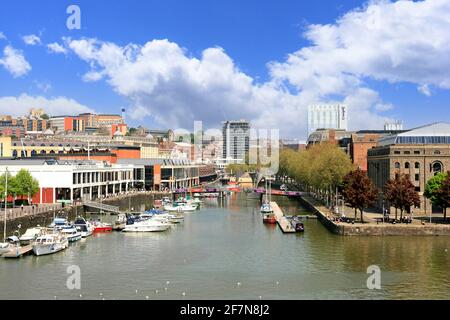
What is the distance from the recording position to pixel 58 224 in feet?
153

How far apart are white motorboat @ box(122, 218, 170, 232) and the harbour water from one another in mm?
1596

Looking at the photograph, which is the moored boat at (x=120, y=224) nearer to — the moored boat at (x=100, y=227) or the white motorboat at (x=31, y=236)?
the moored boat at (x=100, y=227)

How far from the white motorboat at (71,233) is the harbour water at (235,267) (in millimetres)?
769

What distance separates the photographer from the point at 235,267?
3192cm

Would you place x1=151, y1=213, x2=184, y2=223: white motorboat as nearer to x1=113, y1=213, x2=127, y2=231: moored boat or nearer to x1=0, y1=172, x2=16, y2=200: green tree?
x1=113, y1=213, x2=127, y2=231: moored boat

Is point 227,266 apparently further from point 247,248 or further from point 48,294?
point 48,294

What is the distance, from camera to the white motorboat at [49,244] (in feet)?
116

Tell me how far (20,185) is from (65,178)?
9.46 meters

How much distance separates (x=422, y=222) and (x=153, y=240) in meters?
23.0

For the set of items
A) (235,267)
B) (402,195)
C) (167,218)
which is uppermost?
(402,195)

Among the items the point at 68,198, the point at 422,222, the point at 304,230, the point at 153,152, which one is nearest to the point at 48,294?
the point at 304,230

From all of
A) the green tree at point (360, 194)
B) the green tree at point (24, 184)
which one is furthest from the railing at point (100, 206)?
the green tree at point (360, 194)

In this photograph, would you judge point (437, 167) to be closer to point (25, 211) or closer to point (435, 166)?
point (435, 166)

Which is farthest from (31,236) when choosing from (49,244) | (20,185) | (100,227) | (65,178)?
(65,178)
